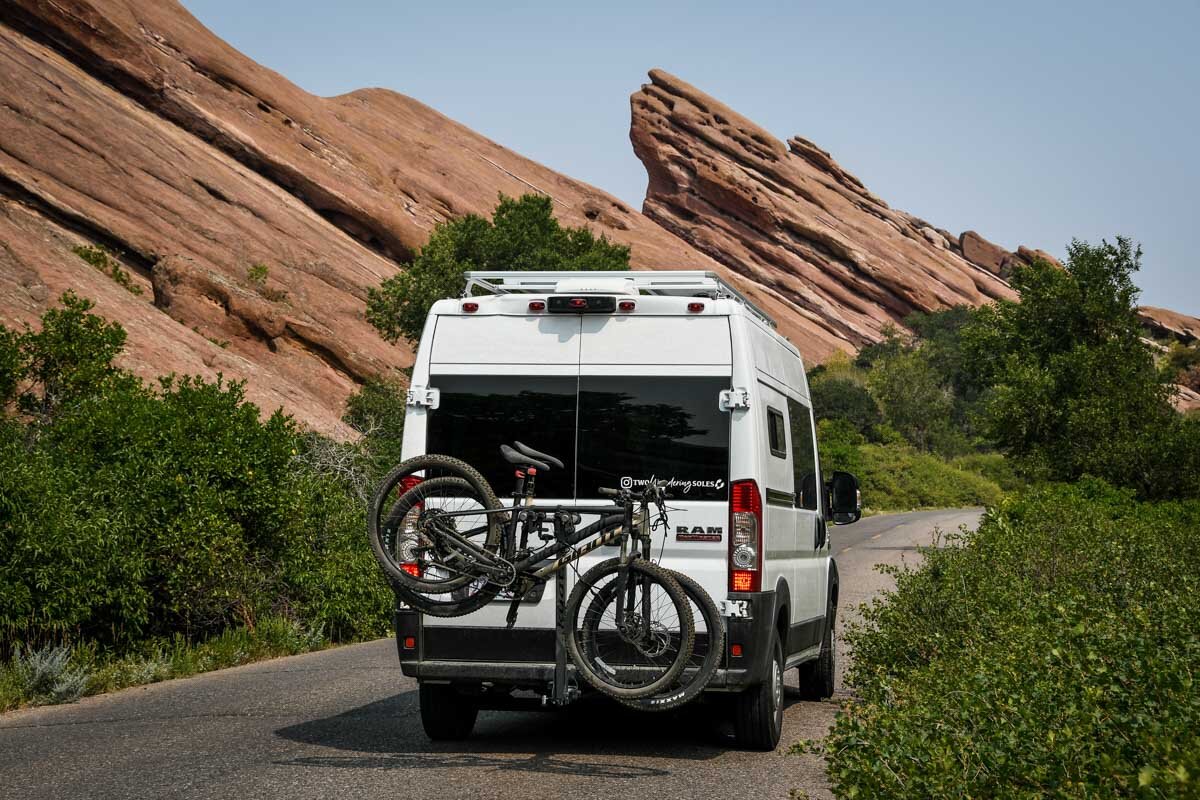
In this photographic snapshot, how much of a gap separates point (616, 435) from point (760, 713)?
1937 mm

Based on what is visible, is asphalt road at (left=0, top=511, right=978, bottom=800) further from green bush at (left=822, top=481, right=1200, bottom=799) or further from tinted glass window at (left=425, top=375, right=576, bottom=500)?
tinted glass window at (left=425, top=375, right=576, bottom=500)

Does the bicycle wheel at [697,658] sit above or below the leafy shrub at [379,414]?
below

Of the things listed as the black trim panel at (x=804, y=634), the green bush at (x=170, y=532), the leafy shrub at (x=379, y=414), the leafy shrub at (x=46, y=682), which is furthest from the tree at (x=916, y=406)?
the leafy shrub at (x=46, y=682)

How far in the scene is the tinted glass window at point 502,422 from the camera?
7.96 m

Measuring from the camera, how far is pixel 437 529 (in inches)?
307

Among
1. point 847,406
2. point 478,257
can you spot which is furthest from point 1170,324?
point 478,257

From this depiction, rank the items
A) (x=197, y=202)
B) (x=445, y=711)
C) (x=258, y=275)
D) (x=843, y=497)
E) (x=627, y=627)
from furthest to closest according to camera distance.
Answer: (x=197, y=202)
(x=258, y=275)
(x=843, y=497)
(x=445, y=711)
(x=627, y=627)

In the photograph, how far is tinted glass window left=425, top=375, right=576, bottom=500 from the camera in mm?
7957

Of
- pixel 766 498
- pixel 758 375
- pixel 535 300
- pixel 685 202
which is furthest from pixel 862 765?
pixel 685 202

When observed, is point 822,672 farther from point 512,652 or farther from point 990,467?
point 990,467

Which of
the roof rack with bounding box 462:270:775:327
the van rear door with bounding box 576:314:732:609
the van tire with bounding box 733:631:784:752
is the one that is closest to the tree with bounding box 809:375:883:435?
the roof rack with bounding box 462:270:775:327

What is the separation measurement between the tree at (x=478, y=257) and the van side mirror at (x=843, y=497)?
4176 cm

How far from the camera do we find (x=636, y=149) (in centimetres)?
11981

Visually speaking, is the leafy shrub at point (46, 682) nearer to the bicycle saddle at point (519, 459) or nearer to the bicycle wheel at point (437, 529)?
the bicycle wheel at point (437, 529)
